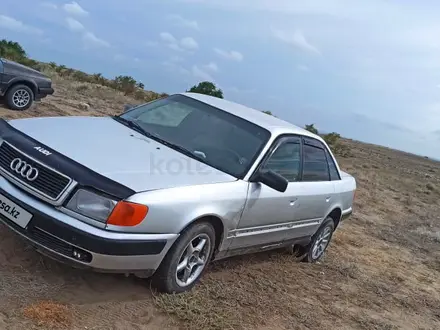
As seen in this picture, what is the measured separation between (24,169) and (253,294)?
2.24m

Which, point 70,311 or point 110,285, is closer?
point 70,311

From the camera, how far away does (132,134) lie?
503cm

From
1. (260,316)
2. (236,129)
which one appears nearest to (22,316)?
(260,316)

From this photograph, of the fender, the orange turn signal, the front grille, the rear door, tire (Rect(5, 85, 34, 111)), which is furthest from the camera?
tire (Rect(5, 85, 34, 111))

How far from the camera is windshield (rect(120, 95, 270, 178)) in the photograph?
4887mm

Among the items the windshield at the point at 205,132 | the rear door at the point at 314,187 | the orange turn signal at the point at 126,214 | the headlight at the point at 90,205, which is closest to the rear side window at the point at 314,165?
the rear door at the point at 314,187

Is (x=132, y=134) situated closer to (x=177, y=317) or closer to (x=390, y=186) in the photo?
(x=177, y=317)

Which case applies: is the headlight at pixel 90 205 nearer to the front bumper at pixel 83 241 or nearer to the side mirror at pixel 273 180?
the front bumper at pixel 83 241

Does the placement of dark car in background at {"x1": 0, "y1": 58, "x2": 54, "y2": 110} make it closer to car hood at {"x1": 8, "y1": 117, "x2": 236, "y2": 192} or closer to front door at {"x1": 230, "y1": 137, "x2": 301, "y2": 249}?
car hood at {"x1": 8, "y1": 117, "x2": 236, "y2": 192}

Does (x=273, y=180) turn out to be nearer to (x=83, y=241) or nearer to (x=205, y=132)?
(x=205, y=132)

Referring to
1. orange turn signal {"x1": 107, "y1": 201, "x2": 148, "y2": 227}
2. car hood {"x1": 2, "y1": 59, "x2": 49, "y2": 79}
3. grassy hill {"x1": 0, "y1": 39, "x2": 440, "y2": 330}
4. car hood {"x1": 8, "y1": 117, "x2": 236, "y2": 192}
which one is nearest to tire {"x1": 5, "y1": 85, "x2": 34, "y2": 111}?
car hood {"x1": 2, "y1": 59, "x2": 49, "y2": 79}

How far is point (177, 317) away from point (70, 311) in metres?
0.77

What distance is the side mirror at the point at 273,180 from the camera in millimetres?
4629

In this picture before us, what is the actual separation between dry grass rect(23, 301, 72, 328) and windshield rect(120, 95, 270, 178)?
1.72 meters
